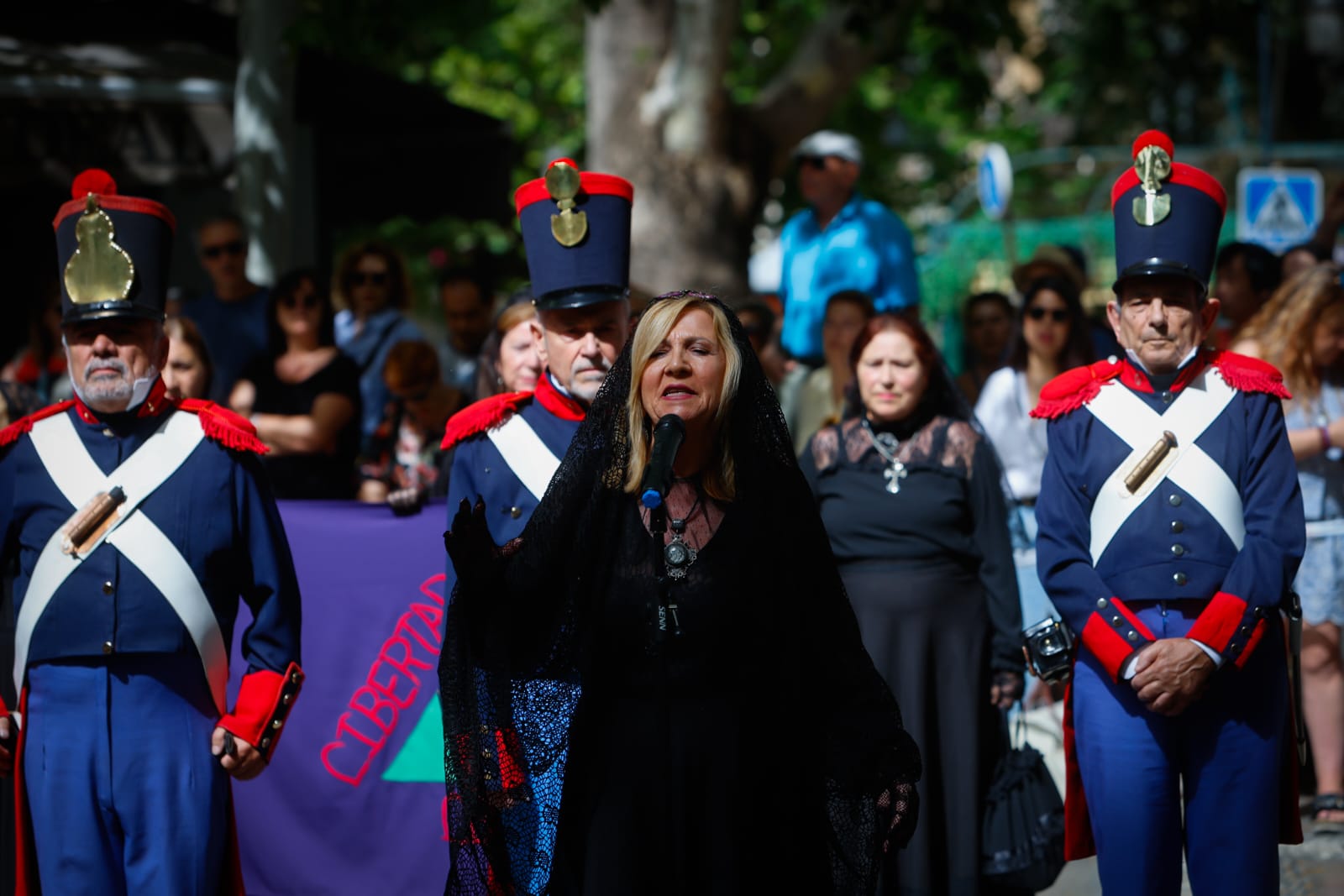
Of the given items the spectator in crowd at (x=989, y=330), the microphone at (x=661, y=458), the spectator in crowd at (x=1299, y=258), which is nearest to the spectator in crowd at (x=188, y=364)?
the microphone at (x=661, y=458)

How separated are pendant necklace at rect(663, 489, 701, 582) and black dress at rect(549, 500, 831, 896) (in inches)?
0.9

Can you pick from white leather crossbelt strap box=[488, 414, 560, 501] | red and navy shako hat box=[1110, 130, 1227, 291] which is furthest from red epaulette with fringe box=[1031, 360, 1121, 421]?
white leather crossbelt strap box=[488, 414, 560, 501]

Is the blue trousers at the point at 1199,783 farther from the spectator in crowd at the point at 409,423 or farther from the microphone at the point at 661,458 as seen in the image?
the spectator in crowd at the point at 409,423

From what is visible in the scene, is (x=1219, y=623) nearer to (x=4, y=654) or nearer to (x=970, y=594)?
(x=970, y=594)

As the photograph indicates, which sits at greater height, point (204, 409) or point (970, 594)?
point (204, 409)

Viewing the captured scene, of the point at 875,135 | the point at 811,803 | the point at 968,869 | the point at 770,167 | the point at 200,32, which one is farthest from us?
the point at 875,135

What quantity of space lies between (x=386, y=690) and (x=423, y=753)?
0.85 ft

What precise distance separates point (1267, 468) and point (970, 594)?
1431 millimetres

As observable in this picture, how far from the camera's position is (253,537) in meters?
5.05

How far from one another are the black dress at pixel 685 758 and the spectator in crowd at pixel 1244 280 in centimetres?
565

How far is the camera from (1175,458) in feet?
17.2

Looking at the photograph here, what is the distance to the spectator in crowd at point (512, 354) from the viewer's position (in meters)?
6.33

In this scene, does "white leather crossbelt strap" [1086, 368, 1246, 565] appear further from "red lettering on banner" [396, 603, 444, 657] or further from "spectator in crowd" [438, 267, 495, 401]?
"spectator in crowd" [438, 267, 495, 401]

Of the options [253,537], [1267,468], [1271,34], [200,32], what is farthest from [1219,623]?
[1271,34]
